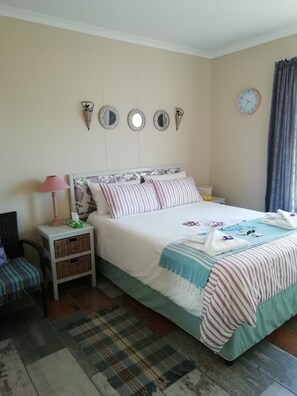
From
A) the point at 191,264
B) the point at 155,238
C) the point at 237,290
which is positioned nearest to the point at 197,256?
the point at 191,264

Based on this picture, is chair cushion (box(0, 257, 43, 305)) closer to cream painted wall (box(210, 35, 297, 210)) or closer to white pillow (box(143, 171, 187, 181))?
white pillow (box(143, 171, 187, 181))

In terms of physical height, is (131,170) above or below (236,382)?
above

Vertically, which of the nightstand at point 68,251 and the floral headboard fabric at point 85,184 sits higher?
the floral headboard fabric at point 85,184

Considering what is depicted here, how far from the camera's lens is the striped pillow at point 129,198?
2953 mm

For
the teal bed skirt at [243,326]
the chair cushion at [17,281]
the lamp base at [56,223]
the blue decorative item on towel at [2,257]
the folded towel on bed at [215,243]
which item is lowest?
the teal bed skirt at [243,326]

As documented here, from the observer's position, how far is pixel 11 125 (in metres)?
2.69

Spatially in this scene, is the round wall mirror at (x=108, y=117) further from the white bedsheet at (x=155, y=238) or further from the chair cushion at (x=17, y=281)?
the chair cushion at (x=17, y=281)

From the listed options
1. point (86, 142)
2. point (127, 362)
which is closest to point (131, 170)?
point (86, 142)

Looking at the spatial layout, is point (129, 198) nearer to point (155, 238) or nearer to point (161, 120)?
point (155, 238)

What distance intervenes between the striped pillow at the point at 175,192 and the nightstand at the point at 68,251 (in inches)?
36.6

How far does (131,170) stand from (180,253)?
1.73 meters

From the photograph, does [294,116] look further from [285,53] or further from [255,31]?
[255,31]

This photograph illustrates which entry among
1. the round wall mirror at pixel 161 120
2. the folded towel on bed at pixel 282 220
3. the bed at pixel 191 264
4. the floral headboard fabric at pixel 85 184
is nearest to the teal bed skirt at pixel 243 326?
the bed at pixel 191 264

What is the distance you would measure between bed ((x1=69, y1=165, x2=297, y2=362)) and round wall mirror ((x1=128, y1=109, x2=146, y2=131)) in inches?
25.1
